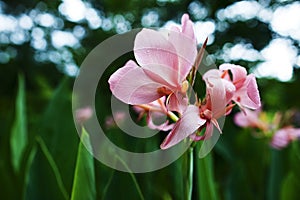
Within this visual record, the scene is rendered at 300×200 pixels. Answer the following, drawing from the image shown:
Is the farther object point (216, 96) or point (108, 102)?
point (108, 102)

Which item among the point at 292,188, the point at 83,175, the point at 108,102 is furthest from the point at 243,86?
the point at 108,102

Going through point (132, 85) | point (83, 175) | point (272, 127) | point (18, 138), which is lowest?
point (272, 127)

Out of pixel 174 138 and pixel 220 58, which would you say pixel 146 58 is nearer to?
pixel 174 138

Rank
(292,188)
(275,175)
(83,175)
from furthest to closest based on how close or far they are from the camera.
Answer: (275,175), (292,188), (83,175)

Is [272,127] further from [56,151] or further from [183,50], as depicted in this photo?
[183,50]

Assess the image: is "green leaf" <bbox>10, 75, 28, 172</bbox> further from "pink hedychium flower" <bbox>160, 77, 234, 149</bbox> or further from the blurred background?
"pink hedychium flower" <bbox>160, 77, 234, 149</bbox>

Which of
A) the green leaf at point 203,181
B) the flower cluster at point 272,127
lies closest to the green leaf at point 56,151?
the green leaf at point 203,181

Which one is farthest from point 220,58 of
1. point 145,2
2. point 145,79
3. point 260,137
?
point 145,79
